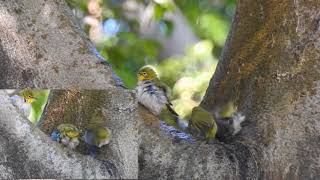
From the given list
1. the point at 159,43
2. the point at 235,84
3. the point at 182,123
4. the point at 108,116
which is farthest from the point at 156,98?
the point at 159,43

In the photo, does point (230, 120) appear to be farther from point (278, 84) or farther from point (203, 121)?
point (278, 84)

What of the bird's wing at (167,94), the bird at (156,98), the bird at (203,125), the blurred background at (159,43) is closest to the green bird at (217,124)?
the bird at (203,125)

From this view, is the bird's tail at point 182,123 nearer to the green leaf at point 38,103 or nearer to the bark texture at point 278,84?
the bark texture at point 278,84

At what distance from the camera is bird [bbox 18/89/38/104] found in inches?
105

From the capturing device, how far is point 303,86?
2865mm

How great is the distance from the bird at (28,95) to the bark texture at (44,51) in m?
0.07

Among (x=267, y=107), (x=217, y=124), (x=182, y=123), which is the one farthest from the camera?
(x=182, y=123)

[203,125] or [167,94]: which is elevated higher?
[203,125]

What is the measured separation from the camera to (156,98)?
3.34 meters

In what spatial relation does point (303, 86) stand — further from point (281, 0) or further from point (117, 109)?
point (117, 109)

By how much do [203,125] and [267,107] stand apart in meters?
0.23

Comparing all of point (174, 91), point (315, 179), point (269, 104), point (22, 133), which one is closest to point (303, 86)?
point (269, 104)

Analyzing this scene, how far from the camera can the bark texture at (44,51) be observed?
2.84m

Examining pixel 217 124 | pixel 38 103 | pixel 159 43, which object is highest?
pixel 217 124
